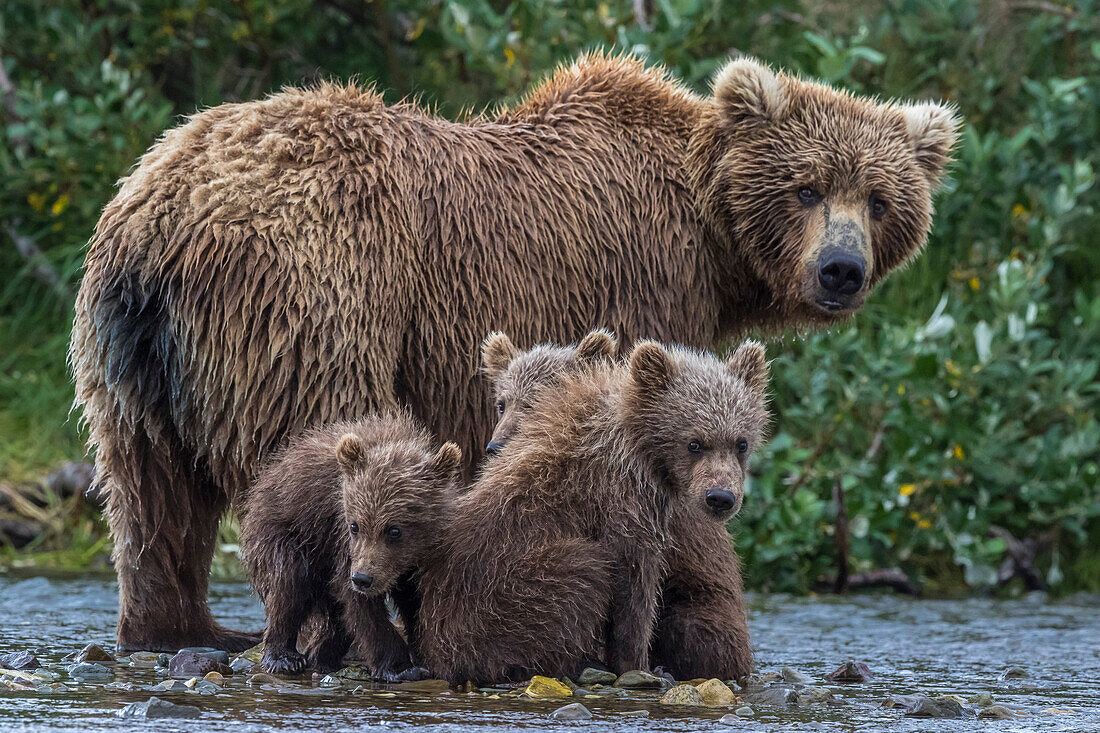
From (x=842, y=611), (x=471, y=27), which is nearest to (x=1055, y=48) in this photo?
(x=471, y=27)

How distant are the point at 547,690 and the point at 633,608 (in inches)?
16.3

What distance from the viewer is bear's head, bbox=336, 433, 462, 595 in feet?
14.4

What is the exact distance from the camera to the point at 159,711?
3.71 m

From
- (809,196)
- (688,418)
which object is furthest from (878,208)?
(688,418)

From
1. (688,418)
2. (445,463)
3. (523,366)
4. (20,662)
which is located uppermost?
(523,366)

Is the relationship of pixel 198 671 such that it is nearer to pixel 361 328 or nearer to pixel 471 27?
pixel 361 328

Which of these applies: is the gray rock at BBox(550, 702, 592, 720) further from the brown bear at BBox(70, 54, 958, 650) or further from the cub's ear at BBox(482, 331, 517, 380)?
the cub's ear at BBox(482, 331, 517, 380)

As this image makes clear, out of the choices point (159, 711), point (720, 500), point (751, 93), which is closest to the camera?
→ point (159, 711)

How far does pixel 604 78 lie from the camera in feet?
20.5

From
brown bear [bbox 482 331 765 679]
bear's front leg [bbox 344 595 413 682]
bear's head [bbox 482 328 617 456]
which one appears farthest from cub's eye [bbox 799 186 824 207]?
bear's front leg [bbox 344 595 413 682]

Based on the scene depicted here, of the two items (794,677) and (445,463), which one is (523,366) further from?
(794,677)

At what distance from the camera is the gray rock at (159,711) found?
145 inches

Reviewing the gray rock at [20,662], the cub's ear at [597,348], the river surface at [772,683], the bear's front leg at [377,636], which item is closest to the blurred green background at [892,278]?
the river surface at [772,683]

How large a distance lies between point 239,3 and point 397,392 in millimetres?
5950
